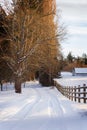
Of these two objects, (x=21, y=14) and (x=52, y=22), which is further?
(x=52, y=22)

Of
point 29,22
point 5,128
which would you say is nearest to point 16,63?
point 29,22

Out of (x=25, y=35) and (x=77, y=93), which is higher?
(x=25, y=35)

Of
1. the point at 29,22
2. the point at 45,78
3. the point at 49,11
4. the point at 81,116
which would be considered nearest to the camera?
the point at 81,116

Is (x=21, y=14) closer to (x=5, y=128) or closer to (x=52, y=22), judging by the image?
(x=52, y=22)

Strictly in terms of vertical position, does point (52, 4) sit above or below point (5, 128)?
above

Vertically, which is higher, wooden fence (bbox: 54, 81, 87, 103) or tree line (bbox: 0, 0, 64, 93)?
tree line (bbox: 0, 0, 64, 93)

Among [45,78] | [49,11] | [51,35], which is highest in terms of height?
[49,11]

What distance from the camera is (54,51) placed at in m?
37.9

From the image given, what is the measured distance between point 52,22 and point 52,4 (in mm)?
2602

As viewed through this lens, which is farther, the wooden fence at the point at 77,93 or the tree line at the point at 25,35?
the tree line at the point at 25,35

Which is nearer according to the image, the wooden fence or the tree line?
the wooden fence

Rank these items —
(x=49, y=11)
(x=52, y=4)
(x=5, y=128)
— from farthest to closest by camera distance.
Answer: (x=52, y=4) → (x=49, y=11) → (x=5, y=128)

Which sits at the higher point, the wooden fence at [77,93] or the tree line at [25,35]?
the tree line at [25,35]

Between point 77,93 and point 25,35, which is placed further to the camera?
point 25,35
